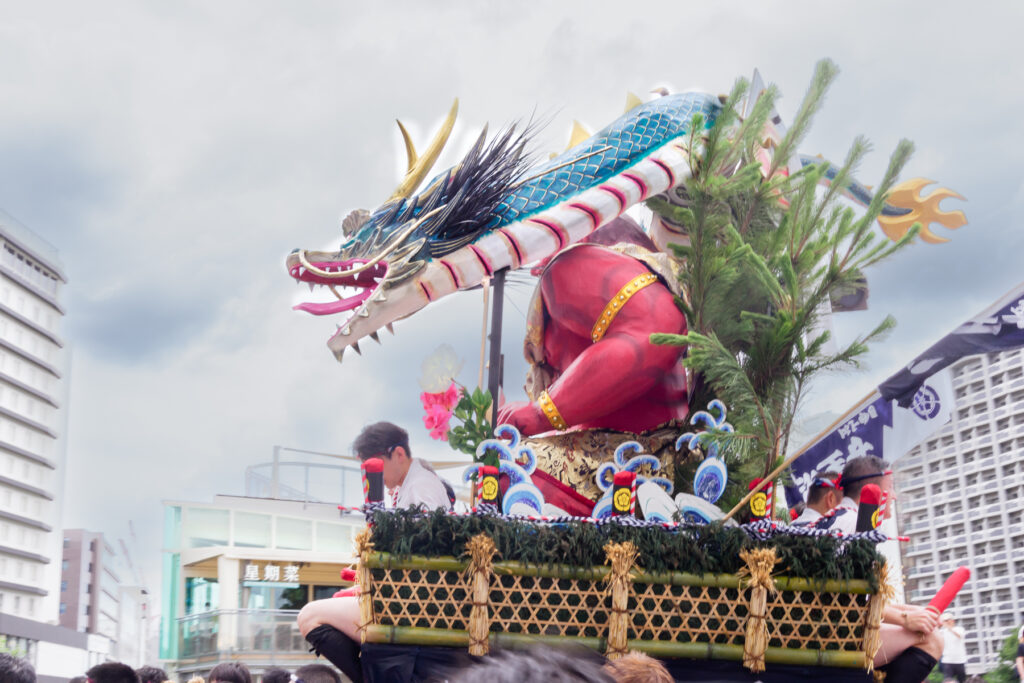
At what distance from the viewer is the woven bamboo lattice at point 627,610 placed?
354 cm

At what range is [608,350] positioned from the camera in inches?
180

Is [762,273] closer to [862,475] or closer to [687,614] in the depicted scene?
[862,475]

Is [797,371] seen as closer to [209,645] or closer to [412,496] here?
[412,496]

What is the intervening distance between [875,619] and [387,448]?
1989 mm

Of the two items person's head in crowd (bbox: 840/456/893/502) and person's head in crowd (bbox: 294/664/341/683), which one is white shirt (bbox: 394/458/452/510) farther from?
person's head in crowd (bbox: 840/456/893/502)

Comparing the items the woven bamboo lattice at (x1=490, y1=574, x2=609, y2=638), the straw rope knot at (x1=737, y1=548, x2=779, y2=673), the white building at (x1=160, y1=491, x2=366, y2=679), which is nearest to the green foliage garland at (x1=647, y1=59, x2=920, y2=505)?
the straw rope knot at (x1=737, y1=548, x2=779, y2=673)

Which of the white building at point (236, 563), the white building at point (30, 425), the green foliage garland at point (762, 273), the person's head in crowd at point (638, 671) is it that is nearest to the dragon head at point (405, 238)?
the green foliage garland at point (762, 273)

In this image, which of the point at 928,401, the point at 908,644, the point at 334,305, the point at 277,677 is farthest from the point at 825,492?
the point at 277,677

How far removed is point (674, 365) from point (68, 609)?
63802 mm

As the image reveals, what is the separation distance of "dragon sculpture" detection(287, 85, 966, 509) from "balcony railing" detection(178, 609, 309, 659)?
8.06m

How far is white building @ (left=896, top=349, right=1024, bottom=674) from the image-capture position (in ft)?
25.5

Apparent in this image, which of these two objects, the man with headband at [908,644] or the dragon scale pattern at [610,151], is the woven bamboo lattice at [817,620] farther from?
the dragon scale pattern at [610,151]

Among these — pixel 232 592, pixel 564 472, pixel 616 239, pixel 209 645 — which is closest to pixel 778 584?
pixel 564 472

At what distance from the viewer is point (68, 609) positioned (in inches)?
2372
